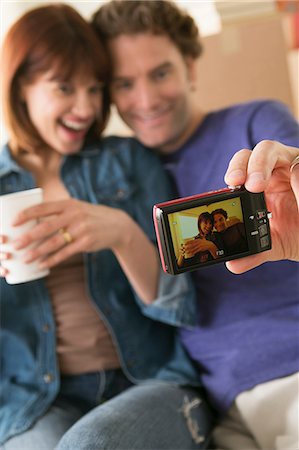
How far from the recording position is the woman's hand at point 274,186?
0.68 meters

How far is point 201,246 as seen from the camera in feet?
2.24

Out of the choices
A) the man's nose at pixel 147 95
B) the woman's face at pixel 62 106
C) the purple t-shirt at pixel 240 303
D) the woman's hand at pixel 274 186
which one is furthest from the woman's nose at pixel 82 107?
the woman's hand at pixel 274 186

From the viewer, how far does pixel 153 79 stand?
116 centimetres

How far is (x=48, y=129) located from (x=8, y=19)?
592 millimetres

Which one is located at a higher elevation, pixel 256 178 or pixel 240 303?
pixel 256 178

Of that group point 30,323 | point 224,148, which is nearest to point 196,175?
point 224,148

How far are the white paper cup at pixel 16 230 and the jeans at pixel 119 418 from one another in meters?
0.25

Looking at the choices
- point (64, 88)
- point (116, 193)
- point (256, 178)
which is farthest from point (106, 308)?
point (256, 178)

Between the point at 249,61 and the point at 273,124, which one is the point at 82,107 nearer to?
the point at 273,124

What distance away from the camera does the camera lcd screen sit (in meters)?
0.66

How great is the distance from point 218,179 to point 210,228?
0.36 meters

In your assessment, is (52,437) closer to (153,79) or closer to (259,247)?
(259,247)

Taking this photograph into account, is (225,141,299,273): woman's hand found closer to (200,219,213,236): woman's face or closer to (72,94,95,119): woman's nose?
(200,219,213,236): woman's face

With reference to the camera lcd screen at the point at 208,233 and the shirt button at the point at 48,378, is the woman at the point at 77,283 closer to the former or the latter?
the shirt button at the point at 48,378
